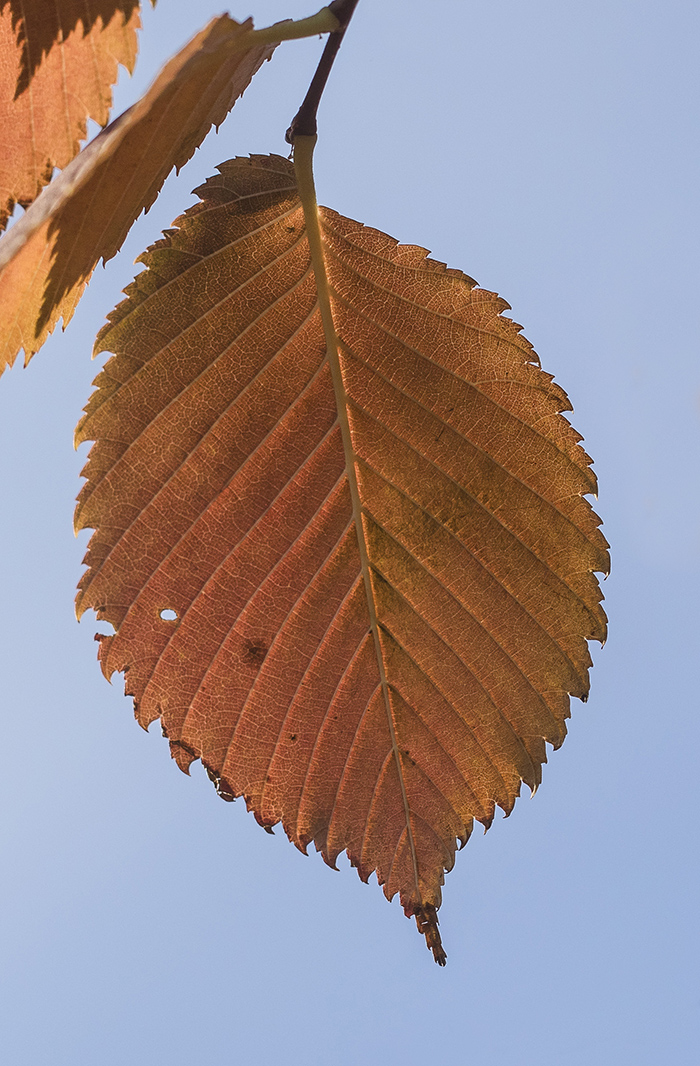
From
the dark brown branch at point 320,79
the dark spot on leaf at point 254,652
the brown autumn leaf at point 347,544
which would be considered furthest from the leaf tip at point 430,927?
the dark brown branch at point 320,79

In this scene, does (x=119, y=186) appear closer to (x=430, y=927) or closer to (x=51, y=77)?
(x=51, y=77)

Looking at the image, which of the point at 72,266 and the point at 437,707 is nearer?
the point at 72,266

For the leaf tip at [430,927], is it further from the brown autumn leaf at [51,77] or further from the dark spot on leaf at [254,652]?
the brown autumn leaf at [51,77]

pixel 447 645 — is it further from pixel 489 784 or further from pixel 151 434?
pixel 151 434

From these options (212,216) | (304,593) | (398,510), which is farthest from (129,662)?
(212,216)

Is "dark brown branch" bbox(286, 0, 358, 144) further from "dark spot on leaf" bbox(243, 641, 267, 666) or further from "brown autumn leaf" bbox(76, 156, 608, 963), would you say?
"dark spot on leaf" bbox(243, 641, 267, 666)
